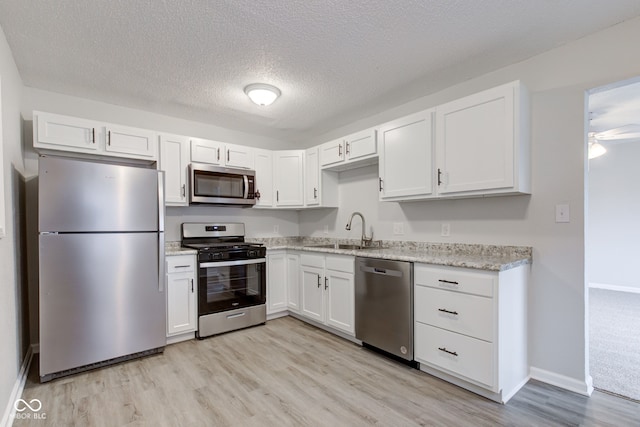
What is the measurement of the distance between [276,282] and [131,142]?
2.16 meters

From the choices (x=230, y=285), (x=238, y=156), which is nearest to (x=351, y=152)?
(x=238, y=156)

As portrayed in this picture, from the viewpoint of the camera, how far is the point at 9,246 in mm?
2039

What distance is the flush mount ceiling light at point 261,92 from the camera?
2.77 m

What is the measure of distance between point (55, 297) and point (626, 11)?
4.34 metres

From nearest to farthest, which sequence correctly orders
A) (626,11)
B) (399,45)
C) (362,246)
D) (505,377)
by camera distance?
(626,11)
(505,377)
(399,45)
(362,246)

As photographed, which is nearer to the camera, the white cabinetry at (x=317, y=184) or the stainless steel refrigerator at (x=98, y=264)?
the stainless steel refrigerator at (x=98, y=264)

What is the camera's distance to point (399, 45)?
2184 mm

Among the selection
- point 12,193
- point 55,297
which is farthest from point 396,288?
point 12,193

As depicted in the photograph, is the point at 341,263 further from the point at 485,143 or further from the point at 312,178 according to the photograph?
the point at 485,143

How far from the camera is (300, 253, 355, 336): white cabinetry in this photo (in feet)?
9.66

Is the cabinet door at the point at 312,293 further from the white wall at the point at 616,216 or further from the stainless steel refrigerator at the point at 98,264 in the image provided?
the white wall at the point at 616,216

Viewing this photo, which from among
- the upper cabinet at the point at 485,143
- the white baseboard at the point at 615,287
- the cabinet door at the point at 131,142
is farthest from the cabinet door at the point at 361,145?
the white baseboard at the point at 615,287

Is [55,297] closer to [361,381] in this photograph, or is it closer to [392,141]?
[361,381]

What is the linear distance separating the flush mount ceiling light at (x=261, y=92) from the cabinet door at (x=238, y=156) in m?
0.89
